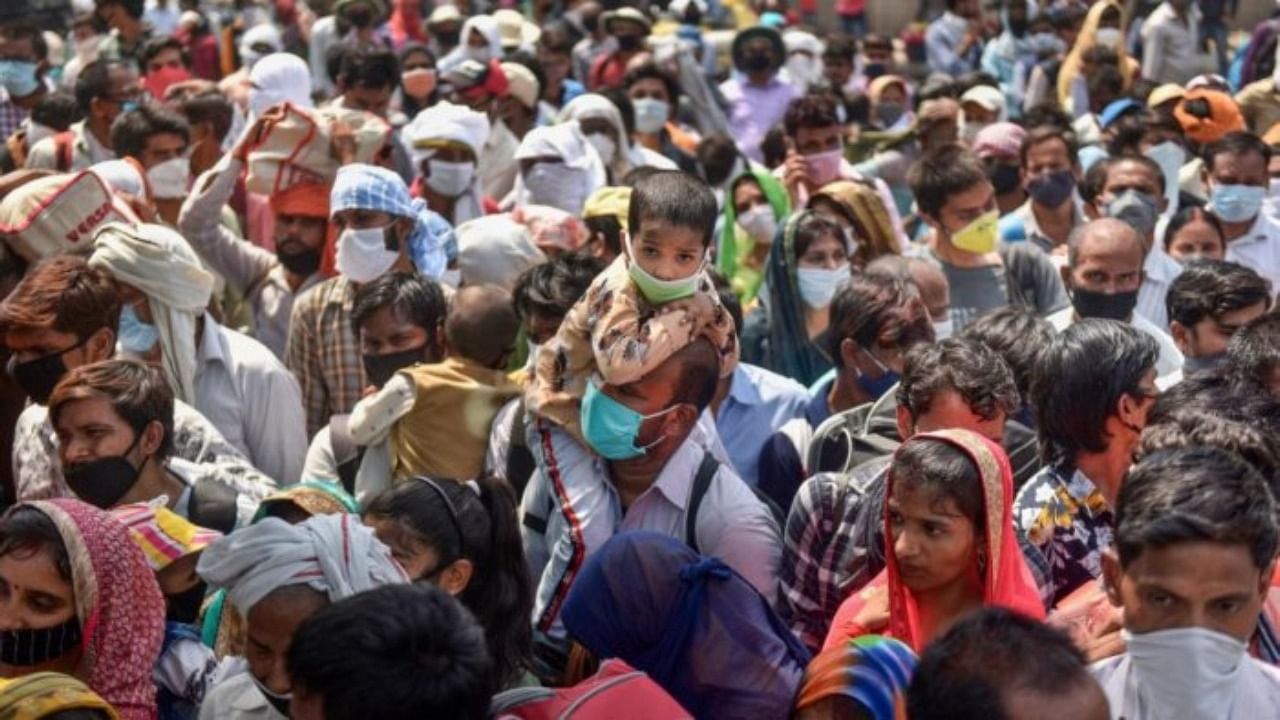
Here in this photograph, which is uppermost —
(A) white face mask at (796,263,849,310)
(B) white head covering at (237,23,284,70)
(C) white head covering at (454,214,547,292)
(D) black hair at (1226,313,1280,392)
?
(D) black hair at (1226,313,1280,392)

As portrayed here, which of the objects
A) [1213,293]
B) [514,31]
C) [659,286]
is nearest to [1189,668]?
[659,286]

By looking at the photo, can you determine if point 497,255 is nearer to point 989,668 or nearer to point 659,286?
point 659,286

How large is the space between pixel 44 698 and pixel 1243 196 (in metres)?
6.76

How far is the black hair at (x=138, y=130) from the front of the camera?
29.8ft

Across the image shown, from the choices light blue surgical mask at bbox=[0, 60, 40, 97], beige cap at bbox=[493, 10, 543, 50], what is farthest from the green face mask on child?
beige cap at bbox=[493, 10, 543, 50]

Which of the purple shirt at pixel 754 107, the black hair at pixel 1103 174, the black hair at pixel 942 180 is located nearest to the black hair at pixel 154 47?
the purple shirt at pixel 754 107

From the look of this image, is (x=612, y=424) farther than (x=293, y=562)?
Yes

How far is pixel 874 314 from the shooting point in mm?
5938

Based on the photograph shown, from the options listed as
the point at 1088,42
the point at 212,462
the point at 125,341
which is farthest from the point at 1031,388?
the point at 1088,42

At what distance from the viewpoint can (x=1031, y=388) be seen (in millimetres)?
5102

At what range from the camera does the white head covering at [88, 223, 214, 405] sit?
6449 mm

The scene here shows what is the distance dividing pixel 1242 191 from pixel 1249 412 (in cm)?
488

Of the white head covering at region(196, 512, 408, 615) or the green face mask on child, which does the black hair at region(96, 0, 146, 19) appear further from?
the white head covering at region(196, 512, 408, 615)

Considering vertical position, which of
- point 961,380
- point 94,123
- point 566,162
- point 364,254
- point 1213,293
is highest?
point 961,380
